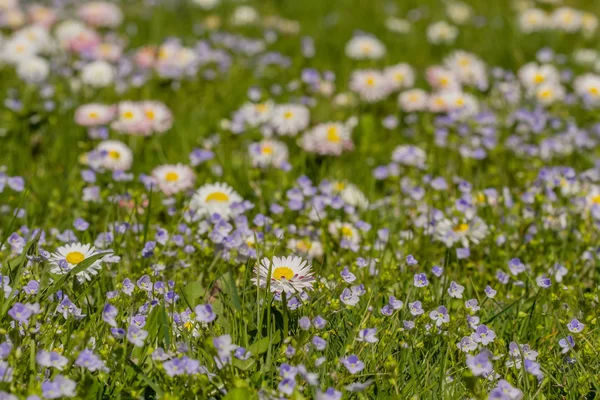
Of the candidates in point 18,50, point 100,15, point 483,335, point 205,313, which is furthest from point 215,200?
point 100,15

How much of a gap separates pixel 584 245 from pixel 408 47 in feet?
10.5

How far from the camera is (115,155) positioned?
3830 millimetres

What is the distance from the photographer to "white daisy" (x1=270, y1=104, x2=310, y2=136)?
432cm

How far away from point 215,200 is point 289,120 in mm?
1128

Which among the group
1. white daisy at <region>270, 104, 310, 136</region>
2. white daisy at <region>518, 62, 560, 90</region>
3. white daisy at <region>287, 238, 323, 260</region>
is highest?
white daisy at <region>287, 238, 323, 260</region>

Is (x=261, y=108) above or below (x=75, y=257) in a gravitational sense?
below

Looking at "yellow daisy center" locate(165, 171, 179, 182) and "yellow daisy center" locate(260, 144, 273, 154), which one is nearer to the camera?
"yellow daisy center" locate(165, 171, 179, 182)

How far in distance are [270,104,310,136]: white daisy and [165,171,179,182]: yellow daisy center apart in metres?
0.91

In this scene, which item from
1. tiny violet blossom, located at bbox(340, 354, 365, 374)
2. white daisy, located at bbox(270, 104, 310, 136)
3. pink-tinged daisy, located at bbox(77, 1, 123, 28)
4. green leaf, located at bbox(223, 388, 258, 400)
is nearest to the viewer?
green leaf, located at bbox(223, 388, 258, 400)

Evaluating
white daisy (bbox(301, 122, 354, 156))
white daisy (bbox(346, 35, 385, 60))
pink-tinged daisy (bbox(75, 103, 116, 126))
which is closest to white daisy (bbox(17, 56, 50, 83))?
pink-tinged daisy (bbox(75, 103, 116, 126))

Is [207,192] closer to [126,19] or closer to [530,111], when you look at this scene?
[530,111]

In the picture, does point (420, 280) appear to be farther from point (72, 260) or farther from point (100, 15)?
point (100, 15)

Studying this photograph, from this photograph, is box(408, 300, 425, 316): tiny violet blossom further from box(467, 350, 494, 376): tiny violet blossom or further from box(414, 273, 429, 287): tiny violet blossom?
box(467, 350, 494, 376): tiny violet blossom

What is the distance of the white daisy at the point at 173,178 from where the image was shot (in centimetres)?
353
